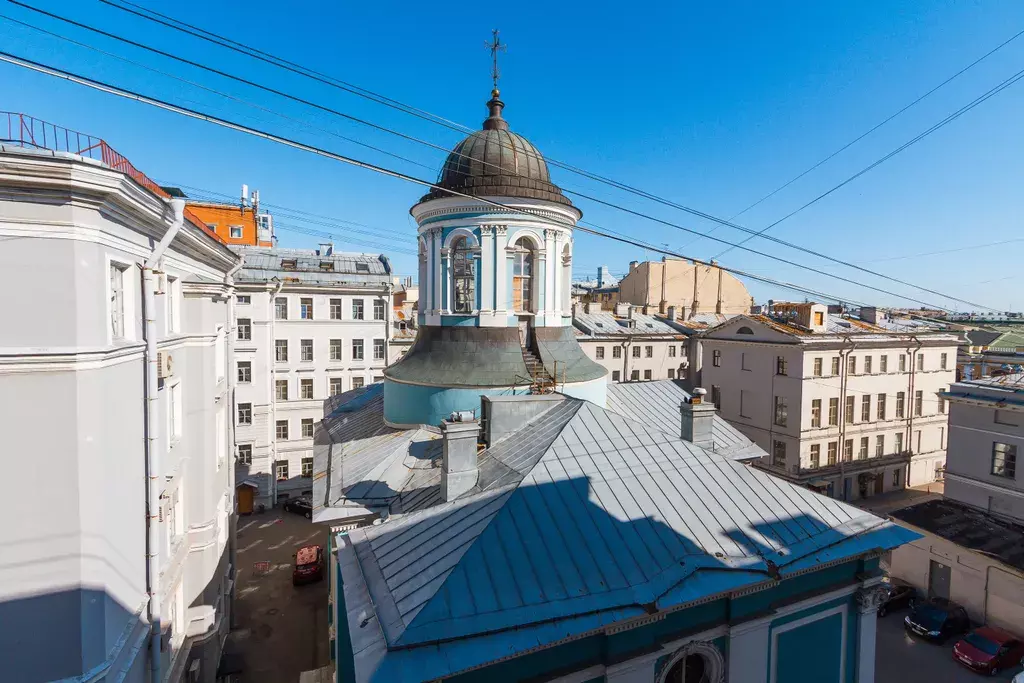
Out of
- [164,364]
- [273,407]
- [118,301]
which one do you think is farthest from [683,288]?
[118,301]

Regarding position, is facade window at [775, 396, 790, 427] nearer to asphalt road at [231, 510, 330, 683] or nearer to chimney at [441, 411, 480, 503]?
asphalt road at [231, 510, 330, 683]

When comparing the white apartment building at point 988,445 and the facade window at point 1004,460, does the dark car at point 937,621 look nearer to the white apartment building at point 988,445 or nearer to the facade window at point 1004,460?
the white apartment building at point 988,445

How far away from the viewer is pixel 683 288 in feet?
172

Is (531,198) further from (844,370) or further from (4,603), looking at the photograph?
(844,370)

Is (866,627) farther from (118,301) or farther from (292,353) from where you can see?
(292,353)

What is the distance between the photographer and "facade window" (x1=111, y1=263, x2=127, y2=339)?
22.5ft

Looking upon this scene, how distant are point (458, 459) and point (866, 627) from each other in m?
8.40

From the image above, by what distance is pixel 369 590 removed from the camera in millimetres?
7324

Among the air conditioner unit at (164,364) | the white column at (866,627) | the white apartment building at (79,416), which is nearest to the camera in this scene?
the white apartment building at (79,416)

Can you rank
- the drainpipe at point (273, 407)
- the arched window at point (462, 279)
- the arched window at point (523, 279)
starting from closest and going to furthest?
the arched window at point (462, 279), the arched window at point (523, 279), the drainpipe at point (273, 407)

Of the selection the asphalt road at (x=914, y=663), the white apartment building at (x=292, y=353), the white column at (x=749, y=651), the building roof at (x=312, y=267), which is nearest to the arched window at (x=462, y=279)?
the white column at (x=749, y=651)

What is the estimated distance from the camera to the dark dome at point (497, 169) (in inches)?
551

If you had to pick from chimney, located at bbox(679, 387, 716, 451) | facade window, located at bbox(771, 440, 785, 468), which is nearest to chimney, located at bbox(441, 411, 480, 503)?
chimney, located at bbox(679, 387, 716, 451)

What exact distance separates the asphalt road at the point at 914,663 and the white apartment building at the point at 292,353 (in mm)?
27709
